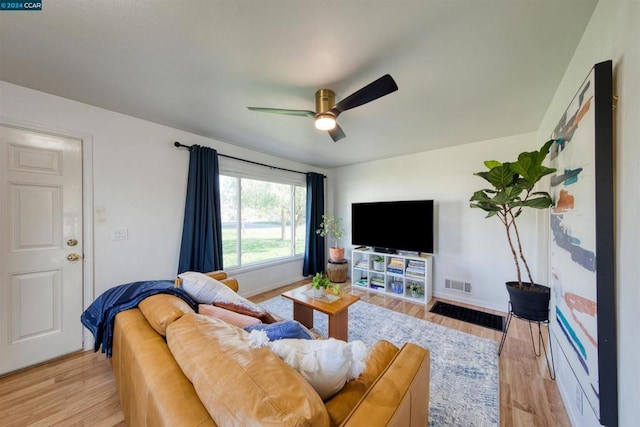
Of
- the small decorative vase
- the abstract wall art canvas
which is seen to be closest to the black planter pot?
the abstract wall art canvas

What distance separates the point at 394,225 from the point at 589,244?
2583 mm

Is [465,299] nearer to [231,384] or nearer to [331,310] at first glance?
[331,310]

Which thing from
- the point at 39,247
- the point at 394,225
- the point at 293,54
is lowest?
the point at 39,247

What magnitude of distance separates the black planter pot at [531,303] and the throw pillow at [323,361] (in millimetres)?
1633

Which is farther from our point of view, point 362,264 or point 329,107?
point 362,264

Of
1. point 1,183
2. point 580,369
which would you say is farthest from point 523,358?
point 1,183

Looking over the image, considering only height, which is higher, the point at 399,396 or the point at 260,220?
the point at 260,220

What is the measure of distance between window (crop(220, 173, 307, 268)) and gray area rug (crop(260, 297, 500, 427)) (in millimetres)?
945

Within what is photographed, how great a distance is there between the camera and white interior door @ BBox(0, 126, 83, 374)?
73.8 inches

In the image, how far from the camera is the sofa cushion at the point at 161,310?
114cm

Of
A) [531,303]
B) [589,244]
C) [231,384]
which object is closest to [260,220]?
[231,384]

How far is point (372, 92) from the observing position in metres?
1.54

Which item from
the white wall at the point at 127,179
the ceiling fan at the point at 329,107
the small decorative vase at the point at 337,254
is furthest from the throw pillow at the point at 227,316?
the small decorative vase at the point at 337,254

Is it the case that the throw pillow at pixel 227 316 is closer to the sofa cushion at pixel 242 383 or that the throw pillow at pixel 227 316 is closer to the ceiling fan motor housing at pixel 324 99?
the sofa cushion at pixel 242 383
